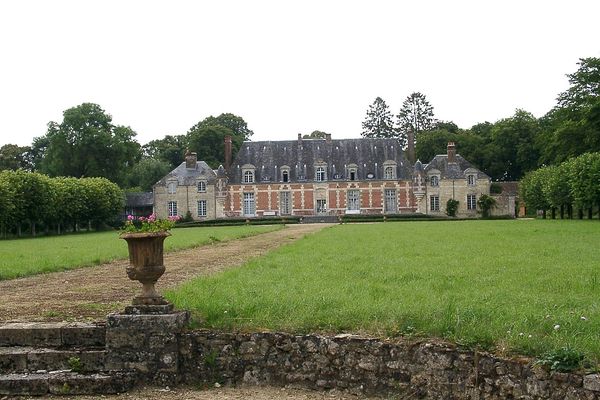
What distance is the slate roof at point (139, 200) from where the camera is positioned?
69688 millimetres

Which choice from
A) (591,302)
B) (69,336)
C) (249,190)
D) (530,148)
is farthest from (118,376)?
(530,148)

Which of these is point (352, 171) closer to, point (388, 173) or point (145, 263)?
point (388, 173)

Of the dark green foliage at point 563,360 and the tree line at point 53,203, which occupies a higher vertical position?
the tree line at point 53,203

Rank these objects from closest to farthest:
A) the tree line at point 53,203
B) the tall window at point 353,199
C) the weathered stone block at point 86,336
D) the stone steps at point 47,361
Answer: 1. the stone steps at point 47,361
2. the weathered stone block at point 86,336
3. the tree line at point 53,203
4. the tall window at point 353,199

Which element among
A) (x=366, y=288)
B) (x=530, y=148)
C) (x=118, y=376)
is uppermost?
(x=530, y=148)

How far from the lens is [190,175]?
67188 millimetres

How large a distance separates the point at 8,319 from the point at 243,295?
3040mm

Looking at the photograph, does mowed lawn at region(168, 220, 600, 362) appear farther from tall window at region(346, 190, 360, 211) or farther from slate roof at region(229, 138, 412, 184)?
slate roof at region(229, 138, 412, 184)

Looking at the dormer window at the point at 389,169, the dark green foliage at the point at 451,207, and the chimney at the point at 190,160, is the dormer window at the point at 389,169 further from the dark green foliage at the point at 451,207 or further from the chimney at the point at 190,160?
the chimney at the point at 190,160

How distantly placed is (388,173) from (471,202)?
28.1ft

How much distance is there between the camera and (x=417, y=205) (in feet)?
216

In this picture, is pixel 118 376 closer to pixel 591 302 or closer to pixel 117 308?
pixel 117 308

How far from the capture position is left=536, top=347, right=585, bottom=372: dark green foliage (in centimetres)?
558

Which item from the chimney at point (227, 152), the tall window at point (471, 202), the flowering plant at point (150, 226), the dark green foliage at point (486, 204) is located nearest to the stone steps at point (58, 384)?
the flowering plant at point (150, 226)
